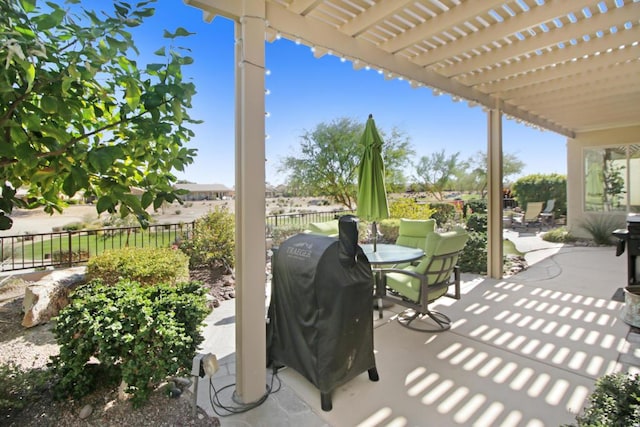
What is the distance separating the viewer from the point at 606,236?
8.36 meters

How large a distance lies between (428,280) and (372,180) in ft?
4.19

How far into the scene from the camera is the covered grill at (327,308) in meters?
2.27

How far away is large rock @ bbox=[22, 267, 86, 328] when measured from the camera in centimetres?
346


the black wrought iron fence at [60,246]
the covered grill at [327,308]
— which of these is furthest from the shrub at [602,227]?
the covered grill at [327,308]

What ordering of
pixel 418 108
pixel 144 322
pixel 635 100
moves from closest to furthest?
pixel 144 322 < pixel 635 100 < pixel 418 108

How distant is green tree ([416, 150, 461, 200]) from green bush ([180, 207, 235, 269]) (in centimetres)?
1610

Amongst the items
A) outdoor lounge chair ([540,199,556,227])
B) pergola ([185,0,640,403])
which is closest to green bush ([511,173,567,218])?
outdoor lounge chair ([540,199,556,227])

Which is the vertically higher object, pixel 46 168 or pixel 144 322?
pixel 46 168

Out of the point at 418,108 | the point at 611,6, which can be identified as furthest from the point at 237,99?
the point at 418,108

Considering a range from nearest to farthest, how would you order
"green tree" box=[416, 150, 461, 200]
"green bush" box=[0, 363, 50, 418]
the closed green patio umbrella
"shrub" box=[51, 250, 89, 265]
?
1. "green bush" box=[0, 363, 50, 418]
2. the closed green patio umbrella
3. "shrub" box=[51, 250, 89, 265]
4. "green tree" box=[416, 150, 461, 200]

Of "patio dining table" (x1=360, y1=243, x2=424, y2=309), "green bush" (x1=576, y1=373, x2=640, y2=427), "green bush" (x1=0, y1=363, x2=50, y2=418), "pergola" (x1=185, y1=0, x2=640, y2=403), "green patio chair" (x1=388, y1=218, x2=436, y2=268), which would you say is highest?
"pergola" (x1=185, y1=0, x2=640, y2=403)

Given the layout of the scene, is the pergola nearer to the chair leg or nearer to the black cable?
the black cable

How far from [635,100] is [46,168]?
8412 mm

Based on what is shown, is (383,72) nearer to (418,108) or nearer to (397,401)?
(397,401)
